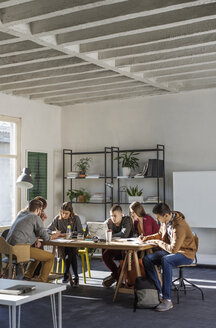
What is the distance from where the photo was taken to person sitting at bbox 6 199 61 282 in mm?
5805

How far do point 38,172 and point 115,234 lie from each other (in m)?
3.14

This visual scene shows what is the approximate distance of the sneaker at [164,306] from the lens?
5.30m

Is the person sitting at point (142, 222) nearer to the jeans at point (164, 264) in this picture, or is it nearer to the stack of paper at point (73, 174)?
the jeans at point (164, 264)

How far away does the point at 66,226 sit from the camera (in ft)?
22.6

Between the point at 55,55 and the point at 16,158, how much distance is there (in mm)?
3050

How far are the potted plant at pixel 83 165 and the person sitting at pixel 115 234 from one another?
2.64 meters

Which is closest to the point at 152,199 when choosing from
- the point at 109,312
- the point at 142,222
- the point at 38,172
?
the point at 142,222

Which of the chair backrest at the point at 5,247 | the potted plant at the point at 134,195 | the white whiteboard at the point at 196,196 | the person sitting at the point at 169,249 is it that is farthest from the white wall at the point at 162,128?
the chair backrest at the point at 5,247

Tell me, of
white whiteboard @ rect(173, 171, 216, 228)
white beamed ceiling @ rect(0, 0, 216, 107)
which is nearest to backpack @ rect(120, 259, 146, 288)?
white whiteboard @ rect(173, 171, 216, 228)

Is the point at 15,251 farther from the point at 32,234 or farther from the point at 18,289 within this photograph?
the point at 18,289

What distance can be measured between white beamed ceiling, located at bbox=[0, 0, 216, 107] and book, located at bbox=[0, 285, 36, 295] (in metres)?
2.50

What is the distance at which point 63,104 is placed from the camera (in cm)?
952

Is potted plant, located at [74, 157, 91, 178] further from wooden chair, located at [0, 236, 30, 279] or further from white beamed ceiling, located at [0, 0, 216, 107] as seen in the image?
wooden chair, located at [0, 236, 30, 279]

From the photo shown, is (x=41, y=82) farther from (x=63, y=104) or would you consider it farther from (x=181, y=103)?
(x=181, y=103)
